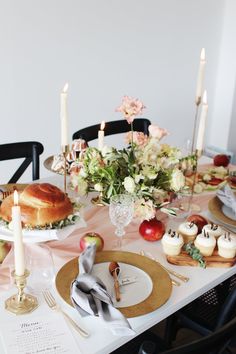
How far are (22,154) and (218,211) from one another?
3.09 ft

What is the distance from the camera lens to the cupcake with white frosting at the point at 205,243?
51.6 inches

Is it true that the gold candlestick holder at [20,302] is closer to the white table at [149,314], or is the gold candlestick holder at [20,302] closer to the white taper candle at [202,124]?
the white table at [149,314]

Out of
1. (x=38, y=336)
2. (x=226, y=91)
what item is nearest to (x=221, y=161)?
(x=38, y=336)

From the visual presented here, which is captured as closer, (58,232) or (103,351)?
(103,351)

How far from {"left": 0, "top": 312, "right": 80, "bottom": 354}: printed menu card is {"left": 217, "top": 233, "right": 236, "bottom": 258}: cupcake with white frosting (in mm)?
542

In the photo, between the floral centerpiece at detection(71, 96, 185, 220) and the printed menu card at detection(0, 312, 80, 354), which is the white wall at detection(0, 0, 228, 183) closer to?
the floral centerpiece at detection(71, 96, 185, 220)

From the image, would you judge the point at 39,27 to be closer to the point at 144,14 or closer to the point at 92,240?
the point at 144,14

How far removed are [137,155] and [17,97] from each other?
142cm

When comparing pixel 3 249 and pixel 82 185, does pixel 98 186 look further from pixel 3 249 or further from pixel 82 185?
pixel 3 249

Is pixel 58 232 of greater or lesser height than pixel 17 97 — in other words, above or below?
below

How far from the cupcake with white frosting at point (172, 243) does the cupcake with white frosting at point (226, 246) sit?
0.39ft

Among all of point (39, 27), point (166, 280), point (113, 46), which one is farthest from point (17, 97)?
point (166, 280)

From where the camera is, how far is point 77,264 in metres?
1.19

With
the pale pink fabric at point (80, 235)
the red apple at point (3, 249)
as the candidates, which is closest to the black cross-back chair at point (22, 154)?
the pale pink fabric at point (80, 235)
